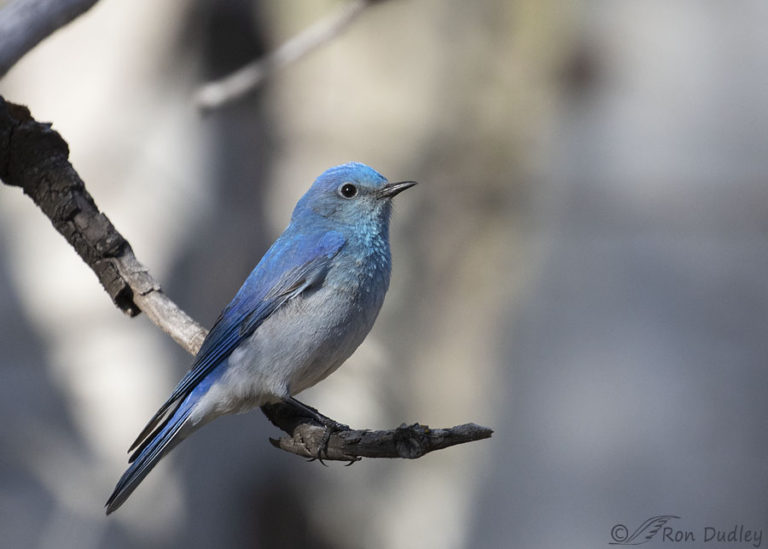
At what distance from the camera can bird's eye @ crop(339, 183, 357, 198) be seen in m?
3.54

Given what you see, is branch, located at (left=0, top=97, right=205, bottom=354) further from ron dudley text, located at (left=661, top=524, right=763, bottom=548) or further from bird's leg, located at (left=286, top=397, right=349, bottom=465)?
ron dudley text, located at (left=661, top=524, right=763, bottom=548)

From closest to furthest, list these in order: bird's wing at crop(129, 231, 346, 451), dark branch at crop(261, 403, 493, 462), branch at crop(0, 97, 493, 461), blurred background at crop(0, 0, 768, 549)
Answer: dark branch at crop(261, 403, 493, 462), branch at crop(0, 97, 493, 461), bird's wing at crop(129, 231, 346, 451), blurred background at crop(0, 0, 768, 549)

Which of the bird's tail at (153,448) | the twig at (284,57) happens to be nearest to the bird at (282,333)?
the bird's tail at (153,448)

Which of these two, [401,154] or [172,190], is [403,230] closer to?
[401,154]

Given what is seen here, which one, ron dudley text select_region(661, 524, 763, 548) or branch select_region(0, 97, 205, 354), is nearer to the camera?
branch select_region(0, 97, 205, 354)

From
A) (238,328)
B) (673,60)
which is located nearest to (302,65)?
(673,60)

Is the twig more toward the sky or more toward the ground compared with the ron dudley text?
more toward the sky

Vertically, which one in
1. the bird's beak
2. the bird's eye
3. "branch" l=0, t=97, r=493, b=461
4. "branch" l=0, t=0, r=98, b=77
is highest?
"branch" l=0, t=0, r=98, b=77

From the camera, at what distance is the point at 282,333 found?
3180mm

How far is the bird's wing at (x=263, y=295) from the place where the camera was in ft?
10.5

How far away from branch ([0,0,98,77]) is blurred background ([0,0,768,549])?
113 inches

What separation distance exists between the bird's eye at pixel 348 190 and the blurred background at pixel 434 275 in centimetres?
216

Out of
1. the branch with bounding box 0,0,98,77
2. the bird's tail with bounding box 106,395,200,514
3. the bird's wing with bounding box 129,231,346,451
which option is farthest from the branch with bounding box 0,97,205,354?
the branch with bounding box 0,0,98,77

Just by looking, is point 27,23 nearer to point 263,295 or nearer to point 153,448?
point 263,295
